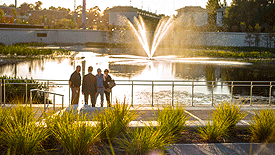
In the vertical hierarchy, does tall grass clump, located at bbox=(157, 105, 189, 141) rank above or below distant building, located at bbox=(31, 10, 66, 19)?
below

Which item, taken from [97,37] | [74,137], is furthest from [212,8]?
[74,137]

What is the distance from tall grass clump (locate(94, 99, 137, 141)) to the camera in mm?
7902

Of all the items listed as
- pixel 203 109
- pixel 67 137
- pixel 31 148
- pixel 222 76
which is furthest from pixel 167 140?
pixel 222 76

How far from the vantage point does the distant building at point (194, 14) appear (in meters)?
88.5

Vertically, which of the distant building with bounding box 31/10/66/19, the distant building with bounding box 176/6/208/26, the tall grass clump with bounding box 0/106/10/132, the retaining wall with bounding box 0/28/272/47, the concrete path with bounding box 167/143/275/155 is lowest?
the concrete path with bounding box 167/143/275/155

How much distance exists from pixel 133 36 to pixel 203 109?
2490 inches

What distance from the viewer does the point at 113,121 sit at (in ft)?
26.4

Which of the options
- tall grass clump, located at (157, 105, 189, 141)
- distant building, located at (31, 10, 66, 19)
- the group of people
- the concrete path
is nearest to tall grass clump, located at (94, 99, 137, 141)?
tall grass clump, located at (157, 105, 189, 141)

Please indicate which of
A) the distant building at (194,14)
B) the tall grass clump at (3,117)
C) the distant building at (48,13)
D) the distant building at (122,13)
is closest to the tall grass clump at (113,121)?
the tall grass clump at (3,117)

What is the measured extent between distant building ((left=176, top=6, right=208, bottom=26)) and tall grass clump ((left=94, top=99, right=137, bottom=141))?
81583mm

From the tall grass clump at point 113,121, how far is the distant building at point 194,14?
8158cm

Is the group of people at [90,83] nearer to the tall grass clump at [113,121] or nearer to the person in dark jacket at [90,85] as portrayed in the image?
the person in dark jacket at [90,85]

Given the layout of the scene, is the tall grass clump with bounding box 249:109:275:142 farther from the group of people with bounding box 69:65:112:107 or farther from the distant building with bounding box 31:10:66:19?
the distant building with bounding box 31:10:66:19

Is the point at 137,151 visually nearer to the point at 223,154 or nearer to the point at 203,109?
the point at 223,154
